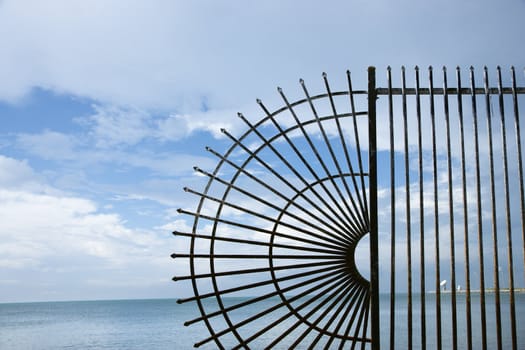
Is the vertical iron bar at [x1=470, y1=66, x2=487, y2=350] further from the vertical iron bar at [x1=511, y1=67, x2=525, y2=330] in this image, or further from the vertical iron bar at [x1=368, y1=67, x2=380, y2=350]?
the vertical iron bar at [x1=368, y1=67, x2=380, y2=350]

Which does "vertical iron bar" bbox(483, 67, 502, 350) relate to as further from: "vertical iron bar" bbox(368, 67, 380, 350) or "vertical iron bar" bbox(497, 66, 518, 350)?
"vertical iron bar" bbox(368, 67, 380, 350)

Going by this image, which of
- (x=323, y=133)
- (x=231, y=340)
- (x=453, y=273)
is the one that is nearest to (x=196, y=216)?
(x=323, y=133)

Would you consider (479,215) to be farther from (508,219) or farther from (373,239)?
(373,239)

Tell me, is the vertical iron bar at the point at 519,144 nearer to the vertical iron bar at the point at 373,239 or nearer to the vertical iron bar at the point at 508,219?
the vertical iron bar at the point at 508,219

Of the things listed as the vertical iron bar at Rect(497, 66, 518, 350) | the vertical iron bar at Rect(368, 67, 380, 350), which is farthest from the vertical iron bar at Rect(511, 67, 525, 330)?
the vertical iron bar at Rect(368, 67, 380, 350)

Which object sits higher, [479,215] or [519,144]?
[519,144]

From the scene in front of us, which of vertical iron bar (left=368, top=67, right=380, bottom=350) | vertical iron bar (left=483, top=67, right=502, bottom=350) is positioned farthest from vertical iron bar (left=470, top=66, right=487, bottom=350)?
vertical iron bar (left=368, top=67, right=380, bottom=350)

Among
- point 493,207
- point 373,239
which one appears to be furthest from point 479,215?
point 373,239

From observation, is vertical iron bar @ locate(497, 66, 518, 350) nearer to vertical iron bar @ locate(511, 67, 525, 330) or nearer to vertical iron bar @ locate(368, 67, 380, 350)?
vertical iron bar @ locate(511, 67, 525, 330)

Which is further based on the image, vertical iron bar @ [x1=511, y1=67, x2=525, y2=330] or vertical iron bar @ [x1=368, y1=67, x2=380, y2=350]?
vertical iron bar @ [x1=511, y1=67, x2=525, y2=330]

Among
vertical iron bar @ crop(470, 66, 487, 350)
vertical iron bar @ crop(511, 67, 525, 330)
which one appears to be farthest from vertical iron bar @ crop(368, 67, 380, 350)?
vertical iron bar @ crop(511, 67, 525, 330)

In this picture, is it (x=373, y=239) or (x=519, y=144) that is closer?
(x=373, y=239)

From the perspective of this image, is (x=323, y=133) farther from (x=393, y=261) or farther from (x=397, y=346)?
(x=397, y=346)

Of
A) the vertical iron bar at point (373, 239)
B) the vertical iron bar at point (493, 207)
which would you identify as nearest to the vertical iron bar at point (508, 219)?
the vertical iron bar at point (493, 207)
